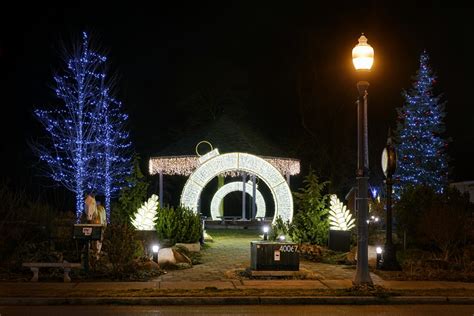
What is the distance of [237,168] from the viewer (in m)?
24.7

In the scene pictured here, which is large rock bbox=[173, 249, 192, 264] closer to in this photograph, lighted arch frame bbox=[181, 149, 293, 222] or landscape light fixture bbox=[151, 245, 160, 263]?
landscape light fixture bbox=[151, 245, 160, 263]

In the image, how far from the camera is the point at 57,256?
1684 centimetres

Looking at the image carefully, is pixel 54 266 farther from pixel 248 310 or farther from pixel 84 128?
pixel 84 128

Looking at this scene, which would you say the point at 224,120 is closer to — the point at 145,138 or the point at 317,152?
the point at 317,152

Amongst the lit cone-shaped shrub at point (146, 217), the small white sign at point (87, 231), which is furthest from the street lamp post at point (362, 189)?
the lit cone-shaped shrub at point (146, 217)

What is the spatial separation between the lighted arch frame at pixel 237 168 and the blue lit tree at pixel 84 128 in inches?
471

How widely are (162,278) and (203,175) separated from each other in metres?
8.82

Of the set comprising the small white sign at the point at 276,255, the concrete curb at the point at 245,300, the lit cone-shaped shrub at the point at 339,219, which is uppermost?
the lit cone-shaped shrub at the point at 339,219

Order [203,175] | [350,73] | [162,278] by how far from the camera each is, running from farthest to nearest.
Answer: [350,73] < [203,175] < [162,278]

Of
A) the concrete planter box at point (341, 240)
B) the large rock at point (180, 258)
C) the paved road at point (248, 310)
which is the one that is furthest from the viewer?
the concrete planter box at point (341, 240)

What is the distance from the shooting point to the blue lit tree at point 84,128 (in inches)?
1439

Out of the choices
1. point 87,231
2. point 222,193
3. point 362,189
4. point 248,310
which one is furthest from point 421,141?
point 248,310

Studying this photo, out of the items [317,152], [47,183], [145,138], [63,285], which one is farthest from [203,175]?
[145,138]

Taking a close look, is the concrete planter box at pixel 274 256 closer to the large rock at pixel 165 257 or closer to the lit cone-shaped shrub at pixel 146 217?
the large rock at pixel 165 257
